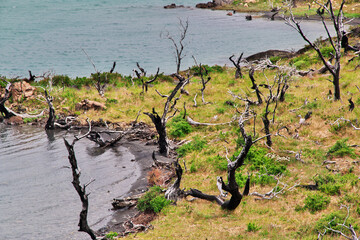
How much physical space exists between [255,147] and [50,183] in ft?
35.1

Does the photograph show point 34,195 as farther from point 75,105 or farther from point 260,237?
point 75,105

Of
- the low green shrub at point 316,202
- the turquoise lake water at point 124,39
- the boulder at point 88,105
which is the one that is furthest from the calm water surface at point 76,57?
the low green shrub at point 316,202

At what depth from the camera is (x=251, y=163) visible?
60.7 feet

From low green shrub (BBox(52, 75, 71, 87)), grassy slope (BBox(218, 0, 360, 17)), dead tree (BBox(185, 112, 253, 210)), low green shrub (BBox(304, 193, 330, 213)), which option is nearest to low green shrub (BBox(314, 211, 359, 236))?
low green shrub (BBox(304, 193, 330, 213))

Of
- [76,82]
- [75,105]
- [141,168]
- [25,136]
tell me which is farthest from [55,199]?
[76,82]

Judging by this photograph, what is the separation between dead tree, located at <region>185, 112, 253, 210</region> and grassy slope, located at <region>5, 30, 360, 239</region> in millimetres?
302

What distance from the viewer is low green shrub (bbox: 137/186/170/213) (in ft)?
50.2

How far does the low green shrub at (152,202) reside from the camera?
602 inches

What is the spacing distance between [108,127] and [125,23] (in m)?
84.5

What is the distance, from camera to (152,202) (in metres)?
15.5

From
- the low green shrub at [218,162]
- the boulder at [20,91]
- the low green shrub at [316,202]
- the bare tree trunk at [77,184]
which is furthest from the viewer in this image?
the boulder at [20,91]

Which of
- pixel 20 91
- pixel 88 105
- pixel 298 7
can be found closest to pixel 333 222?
pixel 88 105

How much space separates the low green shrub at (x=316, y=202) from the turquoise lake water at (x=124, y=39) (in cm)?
3349

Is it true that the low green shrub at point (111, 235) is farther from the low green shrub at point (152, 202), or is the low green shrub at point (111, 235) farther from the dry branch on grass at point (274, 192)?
the dry branch on grass at point (274, 192)
